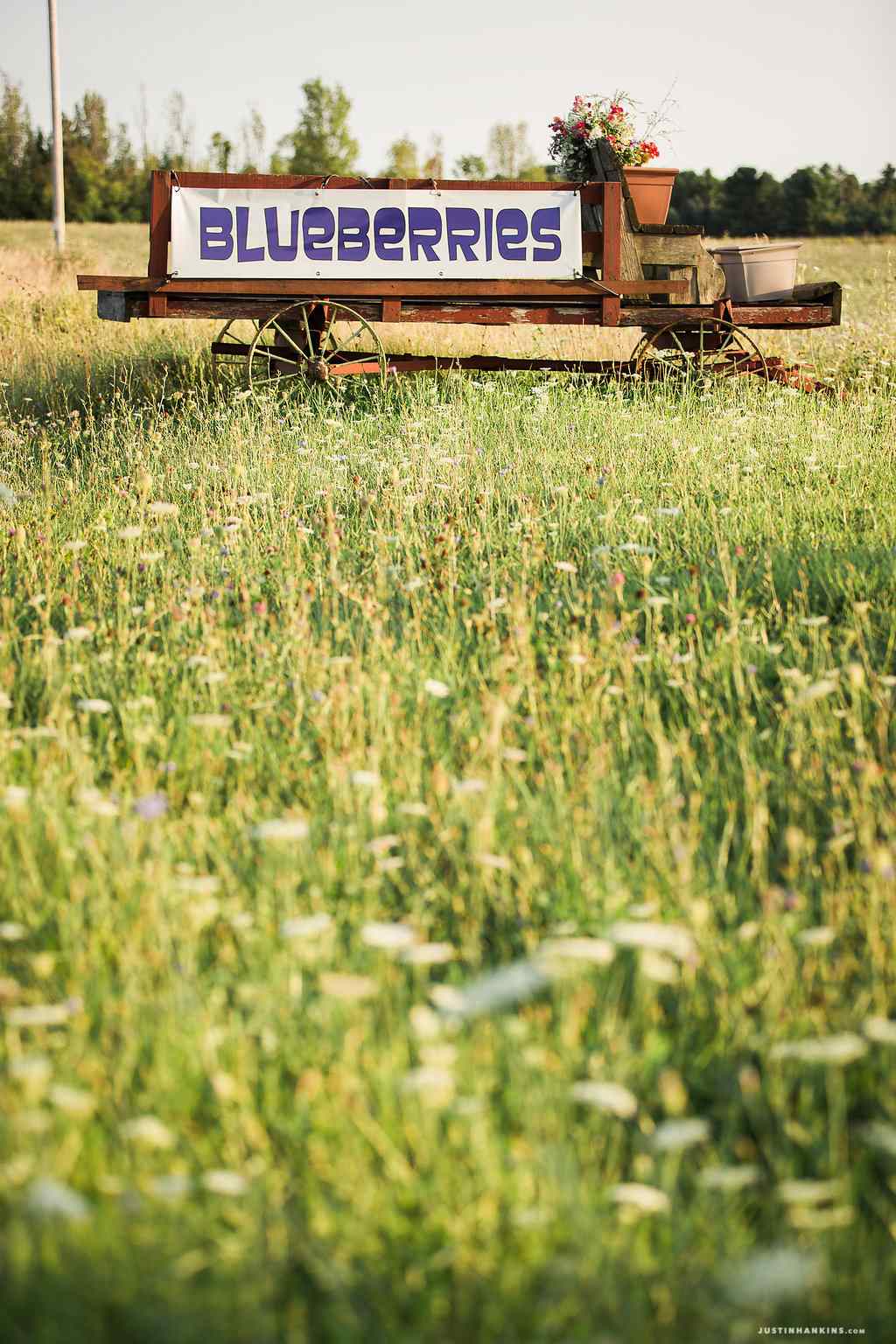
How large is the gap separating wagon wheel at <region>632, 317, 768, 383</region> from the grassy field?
13.0 ft

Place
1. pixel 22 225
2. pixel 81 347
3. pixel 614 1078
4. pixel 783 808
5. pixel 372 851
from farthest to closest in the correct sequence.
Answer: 1. pixel 22 225
2. pixel 81 347
3. pixel 783 808
4. pixel 372 851
5. pixel 614 1078

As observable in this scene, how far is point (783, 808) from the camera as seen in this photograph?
117 inches

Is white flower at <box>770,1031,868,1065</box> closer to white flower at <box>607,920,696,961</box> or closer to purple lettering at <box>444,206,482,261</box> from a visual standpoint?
white flower at <box>607,920,696,961</box>

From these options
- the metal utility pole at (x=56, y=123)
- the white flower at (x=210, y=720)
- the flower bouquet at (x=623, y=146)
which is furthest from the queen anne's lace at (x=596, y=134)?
the metal utility pole at (x=56, y=123)

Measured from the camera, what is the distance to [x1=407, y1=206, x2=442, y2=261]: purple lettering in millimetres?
8336

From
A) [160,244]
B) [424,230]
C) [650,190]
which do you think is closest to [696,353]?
[650,190]

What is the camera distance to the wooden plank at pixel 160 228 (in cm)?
820

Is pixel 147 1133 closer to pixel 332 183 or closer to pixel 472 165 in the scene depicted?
pixel 332 183

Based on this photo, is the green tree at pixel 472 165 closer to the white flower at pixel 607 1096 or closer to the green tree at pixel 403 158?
the green tree at pixel 403 158

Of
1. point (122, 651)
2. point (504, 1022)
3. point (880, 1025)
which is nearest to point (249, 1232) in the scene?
point (504, 1022)

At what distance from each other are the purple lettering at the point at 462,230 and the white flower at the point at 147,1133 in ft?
25.4

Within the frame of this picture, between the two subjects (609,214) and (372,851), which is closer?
(372,851)

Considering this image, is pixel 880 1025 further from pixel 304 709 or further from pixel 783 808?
pixel 304 709

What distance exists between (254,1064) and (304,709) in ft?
5.31
